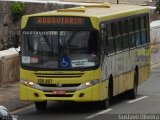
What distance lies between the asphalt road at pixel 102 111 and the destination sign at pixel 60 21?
2.27 metres

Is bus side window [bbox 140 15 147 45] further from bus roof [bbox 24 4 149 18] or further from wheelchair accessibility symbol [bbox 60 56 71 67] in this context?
wheelchair accessibility symbol [bbox 60 56 71 67]

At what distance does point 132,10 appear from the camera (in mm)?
24859

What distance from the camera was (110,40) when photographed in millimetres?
22250

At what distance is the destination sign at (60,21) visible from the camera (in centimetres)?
2098

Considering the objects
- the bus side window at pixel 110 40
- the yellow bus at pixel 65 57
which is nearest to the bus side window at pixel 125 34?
the bus side window at pixel 110 40

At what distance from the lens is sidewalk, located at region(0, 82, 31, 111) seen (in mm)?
22902

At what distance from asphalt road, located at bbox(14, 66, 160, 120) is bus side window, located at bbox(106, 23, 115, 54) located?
157 centimetres

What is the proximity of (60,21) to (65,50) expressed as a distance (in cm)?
76

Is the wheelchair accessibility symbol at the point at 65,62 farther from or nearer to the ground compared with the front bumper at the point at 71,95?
farther from the ground

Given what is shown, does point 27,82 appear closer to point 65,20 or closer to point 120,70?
point 65,20

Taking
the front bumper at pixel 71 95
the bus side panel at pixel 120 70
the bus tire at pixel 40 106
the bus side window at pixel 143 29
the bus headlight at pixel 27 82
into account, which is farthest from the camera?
the bus side window at pixel 143 29

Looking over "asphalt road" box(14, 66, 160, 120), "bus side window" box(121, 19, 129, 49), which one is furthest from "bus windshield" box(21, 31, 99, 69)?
"bus side window" box(121, 19, 129, 49)

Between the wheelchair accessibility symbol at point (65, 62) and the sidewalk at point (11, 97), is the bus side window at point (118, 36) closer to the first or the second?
the wheelchair accessibility symbol at point (65, 62)

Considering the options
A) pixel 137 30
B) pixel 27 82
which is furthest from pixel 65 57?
pixel 137 30
